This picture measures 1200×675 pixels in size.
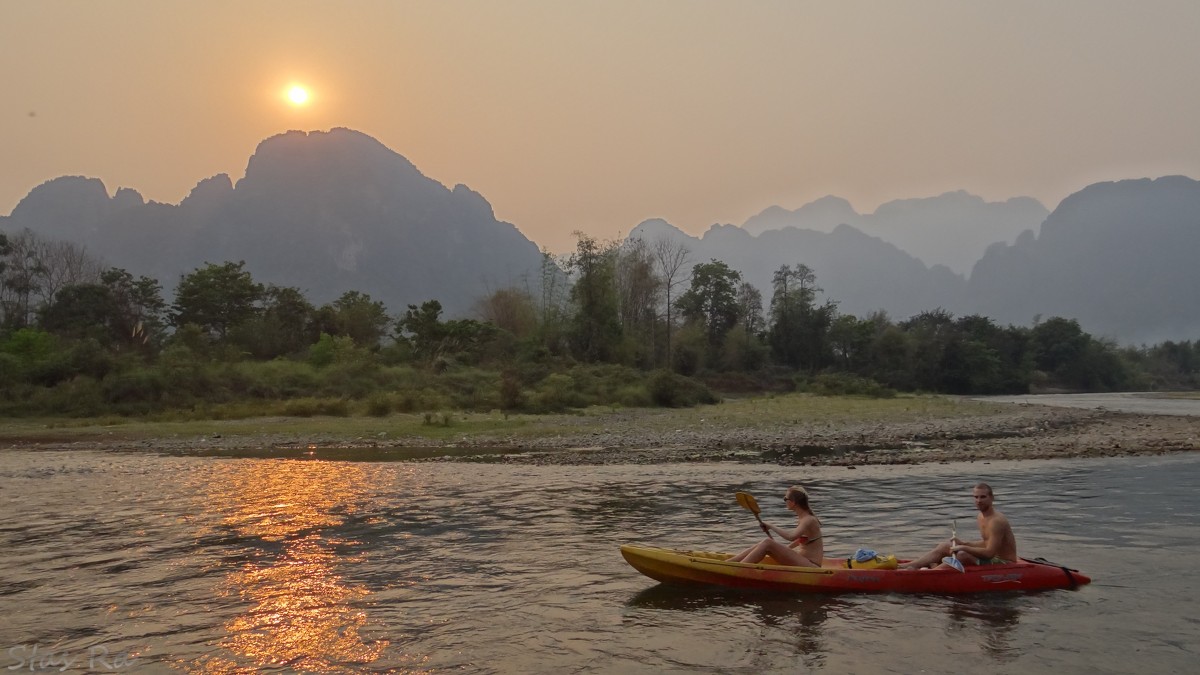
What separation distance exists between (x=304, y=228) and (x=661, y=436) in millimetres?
144929

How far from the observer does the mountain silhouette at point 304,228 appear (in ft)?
493

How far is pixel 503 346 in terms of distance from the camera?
209 ft

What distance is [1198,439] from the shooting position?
2697cm

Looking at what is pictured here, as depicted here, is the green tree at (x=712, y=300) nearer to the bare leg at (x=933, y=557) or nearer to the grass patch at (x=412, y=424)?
the grass patch at (x=412, y=424)

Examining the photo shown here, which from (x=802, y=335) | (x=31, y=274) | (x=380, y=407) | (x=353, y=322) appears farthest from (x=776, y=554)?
(x=802, y=335)

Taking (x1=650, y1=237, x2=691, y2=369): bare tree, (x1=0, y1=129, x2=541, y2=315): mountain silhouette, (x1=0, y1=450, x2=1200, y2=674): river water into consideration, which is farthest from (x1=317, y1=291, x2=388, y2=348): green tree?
(x1=0, y1=129, x2=541, y2=315): mountain silhouette

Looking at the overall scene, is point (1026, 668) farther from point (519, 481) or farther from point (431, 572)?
point (519, 481)

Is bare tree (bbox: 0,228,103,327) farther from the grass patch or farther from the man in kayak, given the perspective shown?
the man in kayak

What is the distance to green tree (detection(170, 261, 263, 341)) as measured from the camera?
65938mm

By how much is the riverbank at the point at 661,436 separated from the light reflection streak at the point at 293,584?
7156mm

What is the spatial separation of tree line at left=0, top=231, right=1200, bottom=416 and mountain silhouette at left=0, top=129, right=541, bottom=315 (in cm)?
6619

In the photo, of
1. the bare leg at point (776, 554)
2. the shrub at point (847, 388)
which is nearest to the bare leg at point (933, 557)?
the bare leg at point (776, 554)

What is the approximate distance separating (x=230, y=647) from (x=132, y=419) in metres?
35.0

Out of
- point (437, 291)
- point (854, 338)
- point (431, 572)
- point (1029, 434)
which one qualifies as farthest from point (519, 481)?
point (437, 291)
